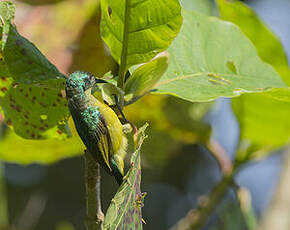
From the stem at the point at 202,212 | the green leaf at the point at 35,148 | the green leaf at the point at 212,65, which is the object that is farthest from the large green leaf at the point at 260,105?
the green leaf at the point at 35,148

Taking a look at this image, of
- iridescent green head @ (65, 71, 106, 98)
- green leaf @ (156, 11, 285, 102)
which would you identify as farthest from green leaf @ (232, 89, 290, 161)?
iridescent green head @ (65, 71, 106, 98)

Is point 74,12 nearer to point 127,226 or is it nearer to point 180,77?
point 180,77

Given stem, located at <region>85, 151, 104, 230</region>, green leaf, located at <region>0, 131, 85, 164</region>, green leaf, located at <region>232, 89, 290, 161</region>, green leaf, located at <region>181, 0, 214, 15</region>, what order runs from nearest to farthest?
stem, located at <region>85, 151, 104, 230</region>
green leaf, located at <region>181, 0, 214, 15</region>
green leaf, located at <region>232, 89, 290, 161</region>
green leaf, located at <region>0, 131, 85, 164</region>

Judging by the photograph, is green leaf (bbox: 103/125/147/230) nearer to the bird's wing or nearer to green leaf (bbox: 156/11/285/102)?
the bird's wing

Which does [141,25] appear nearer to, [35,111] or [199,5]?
[35,111]

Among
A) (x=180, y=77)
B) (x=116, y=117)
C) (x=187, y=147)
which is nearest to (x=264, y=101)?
(x=180, y=77)

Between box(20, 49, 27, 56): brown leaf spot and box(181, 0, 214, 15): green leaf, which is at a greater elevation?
box(20, 49, 27, 56): brown leaf spot

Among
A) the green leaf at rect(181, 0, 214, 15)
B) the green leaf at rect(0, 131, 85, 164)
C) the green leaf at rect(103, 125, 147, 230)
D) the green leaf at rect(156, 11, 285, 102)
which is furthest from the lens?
the green leaf at rect(0, 131, 85, 164)
